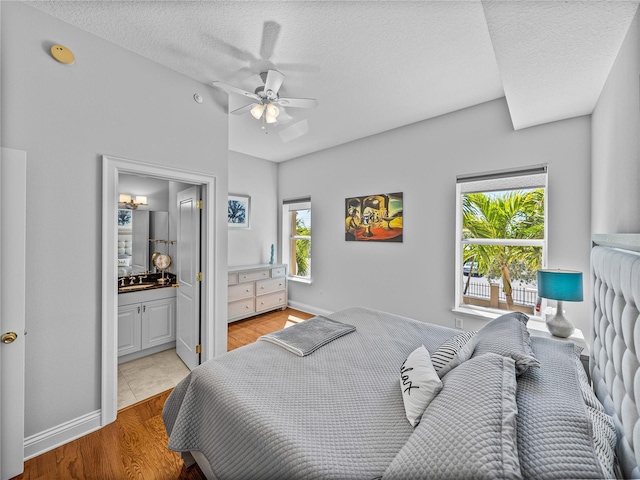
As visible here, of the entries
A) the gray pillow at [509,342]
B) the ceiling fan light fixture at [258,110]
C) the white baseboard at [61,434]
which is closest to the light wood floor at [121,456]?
the white baseboard at [61,434]

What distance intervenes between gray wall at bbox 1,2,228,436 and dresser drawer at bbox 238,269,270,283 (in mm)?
2316

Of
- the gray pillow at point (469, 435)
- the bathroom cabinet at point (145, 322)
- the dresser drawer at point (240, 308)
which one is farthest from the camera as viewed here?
the dresser drawer at point (240, 308)

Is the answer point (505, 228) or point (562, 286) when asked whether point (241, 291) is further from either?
point (562, 286)

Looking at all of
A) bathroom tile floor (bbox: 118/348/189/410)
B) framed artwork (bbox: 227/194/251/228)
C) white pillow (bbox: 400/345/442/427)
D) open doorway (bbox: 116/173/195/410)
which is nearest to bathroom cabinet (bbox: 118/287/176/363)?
open doorway (bbox: 116/173/195/410)

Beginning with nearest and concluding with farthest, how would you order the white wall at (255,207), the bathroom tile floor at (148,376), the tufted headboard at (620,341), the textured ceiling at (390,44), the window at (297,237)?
the tufted headboard at (620,341) < the textured ceiling at (390,44) < the bathroom tile floor at (148,376) < the white wall at (255,207) < the window at (297,237)

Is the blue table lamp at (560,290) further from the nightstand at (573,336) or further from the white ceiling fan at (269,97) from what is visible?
the white ceiling fan at (269,97)

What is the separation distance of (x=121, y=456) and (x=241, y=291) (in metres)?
A: 2.61

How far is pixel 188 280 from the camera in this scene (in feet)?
9.46

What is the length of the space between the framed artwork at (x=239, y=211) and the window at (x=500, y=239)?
10.8 feet

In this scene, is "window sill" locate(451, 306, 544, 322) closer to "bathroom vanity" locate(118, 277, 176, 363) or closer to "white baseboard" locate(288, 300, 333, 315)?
"white baseboard" locate(288, 300, 333, 315)

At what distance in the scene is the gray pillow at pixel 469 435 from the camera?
748 mm

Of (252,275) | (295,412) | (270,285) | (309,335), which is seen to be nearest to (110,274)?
(309,335)

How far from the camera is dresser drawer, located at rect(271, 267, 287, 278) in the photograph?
4.76 m

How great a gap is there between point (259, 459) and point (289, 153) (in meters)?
4.37
